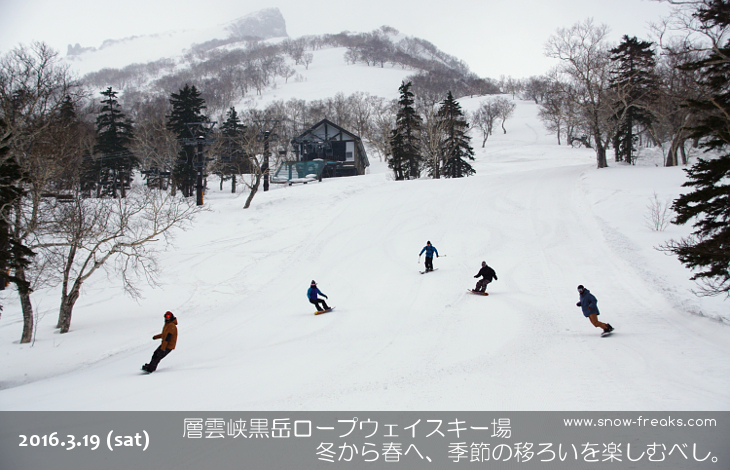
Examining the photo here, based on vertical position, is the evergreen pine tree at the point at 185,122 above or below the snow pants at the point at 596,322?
above

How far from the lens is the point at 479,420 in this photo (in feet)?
20.4

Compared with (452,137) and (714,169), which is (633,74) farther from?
(714,169)

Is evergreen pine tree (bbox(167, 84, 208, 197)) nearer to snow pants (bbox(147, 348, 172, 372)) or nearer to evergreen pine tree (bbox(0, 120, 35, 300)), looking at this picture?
evergreen pine tree (bbox(0, 120, 35, 300))

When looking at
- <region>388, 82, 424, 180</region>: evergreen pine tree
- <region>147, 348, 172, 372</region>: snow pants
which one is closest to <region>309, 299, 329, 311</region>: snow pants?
<region>147, 348, 172, 372</region>: snow pants

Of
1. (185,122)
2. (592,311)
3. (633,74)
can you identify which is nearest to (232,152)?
(185,122)

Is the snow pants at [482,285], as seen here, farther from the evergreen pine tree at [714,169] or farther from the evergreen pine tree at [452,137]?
the evergreen pine tree at [452,137]

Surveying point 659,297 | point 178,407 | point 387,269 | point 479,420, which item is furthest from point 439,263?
point 178,407

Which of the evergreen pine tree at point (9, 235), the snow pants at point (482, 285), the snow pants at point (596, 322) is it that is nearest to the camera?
the evergreen pine tree at point (9, 235)

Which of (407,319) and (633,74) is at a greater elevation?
(633,74)

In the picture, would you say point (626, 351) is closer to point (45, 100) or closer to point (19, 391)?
point (19, 391)

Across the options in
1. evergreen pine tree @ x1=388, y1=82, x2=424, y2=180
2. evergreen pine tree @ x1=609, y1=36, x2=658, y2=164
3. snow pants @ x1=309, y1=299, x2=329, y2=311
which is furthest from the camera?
evergreen pine tree @ x1=388, y1=82, x2=424, y2=180

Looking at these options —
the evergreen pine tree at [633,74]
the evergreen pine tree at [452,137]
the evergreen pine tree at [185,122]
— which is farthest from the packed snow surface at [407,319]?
the evergreen pine tree at [452,137]

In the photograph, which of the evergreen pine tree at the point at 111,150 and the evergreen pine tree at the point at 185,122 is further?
the evergreen pine tree at the point at 111,150

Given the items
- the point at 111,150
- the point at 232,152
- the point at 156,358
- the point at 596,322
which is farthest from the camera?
the point at 232,152
